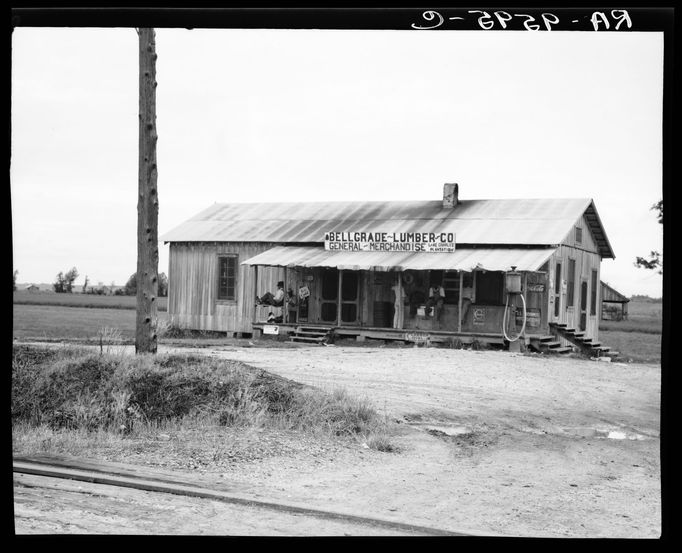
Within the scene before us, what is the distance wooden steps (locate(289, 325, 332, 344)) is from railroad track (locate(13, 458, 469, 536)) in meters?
11.6

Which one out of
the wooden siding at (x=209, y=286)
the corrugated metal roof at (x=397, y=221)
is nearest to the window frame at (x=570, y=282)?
the corrugated metal roof at (x=397, y=221)

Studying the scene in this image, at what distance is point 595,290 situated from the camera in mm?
19797

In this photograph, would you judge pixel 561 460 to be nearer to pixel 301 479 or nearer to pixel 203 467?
pixel 301 479

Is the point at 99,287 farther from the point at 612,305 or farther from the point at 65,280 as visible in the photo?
the point at 612,305

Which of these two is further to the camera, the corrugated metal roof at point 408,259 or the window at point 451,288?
the window at point 451,288

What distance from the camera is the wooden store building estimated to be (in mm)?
17094

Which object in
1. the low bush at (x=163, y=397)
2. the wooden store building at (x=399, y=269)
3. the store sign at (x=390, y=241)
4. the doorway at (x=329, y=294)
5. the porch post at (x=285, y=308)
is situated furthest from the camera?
the doorway at (x=329, y=294)

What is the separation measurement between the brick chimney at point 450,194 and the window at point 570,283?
3.17 meters

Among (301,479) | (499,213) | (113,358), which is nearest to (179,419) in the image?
(113,358)

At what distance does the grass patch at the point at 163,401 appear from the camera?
7.87m

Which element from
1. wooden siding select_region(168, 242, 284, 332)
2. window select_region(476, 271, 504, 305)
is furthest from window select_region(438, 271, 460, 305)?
wooden siding select_region(168, 242, 284, 332)

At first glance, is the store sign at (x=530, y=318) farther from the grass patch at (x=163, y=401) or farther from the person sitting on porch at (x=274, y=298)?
the grass patch at (x=163, y=401)

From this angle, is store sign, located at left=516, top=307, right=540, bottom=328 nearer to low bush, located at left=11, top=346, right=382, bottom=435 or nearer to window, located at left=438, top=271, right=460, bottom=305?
window, located at left=438, top=271, right=460, bottom=305

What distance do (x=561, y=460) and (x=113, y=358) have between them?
503 centimetres
